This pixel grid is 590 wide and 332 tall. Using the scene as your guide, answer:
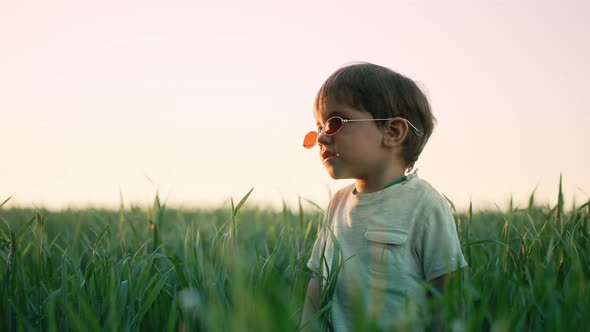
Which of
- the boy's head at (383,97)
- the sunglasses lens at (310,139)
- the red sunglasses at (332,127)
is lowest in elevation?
the sunglasses lens at (310,139)

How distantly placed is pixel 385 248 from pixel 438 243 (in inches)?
6.7

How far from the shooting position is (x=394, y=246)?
179cm

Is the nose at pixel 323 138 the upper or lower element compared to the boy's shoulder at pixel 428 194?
upper

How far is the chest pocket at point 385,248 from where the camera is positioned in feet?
5.79

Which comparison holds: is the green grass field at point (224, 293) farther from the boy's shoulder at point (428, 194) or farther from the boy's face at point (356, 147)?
the boy's face at point (356, 147)

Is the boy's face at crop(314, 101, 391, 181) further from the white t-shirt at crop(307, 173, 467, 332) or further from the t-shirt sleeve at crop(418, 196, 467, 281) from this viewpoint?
the t-shirt sleeve at crop(418, 196, 467, 281)

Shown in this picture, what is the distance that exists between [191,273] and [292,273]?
0.40 m

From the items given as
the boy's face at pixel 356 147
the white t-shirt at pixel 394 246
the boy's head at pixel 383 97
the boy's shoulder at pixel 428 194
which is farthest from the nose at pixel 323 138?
the boy's shoulder at pixel 428 194

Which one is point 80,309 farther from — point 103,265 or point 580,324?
point 580,324

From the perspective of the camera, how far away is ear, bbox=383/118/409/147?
1918 millimetres

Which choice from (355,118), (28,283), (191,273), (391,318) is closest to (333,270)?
(391,318)

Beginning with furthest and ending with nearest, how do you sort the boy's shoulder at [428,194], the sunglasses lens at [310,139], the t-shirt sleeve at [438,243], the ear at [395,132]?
the sunglasses lens at [310,139], the ear at [395,132], the boy's shoulder at [428,194], the t-shirt sleeve at [438,243]

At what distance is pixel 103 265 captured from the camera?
174 cm

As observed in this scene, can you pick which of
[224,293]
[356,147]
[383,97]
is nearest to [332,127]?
[356,147]
